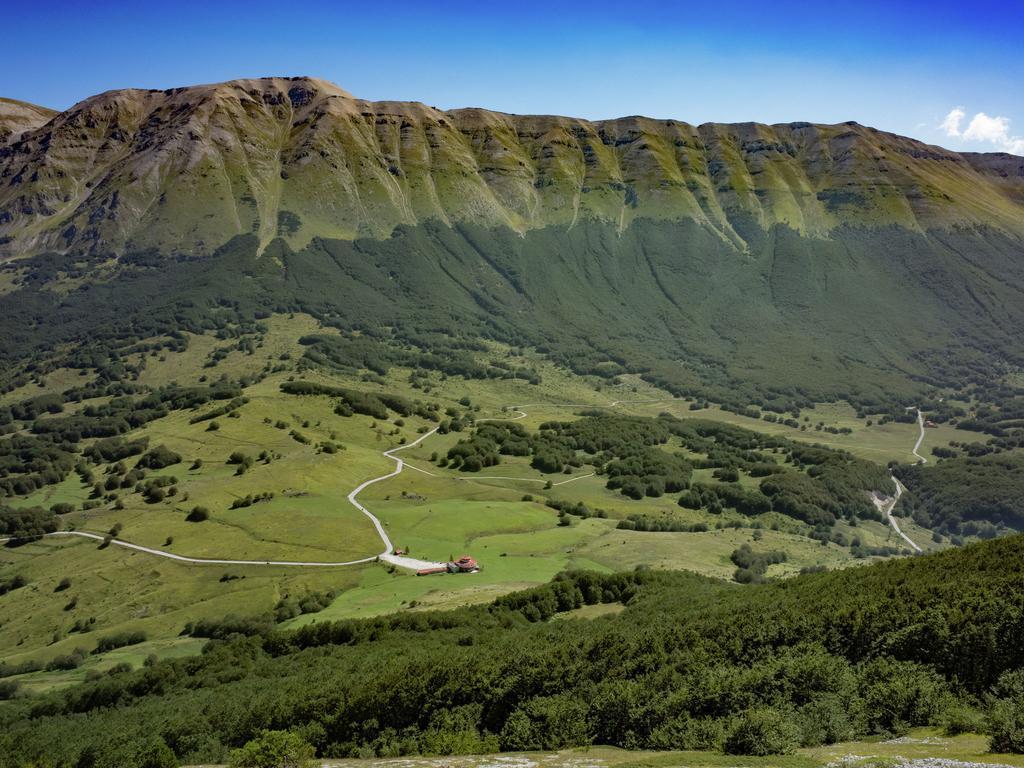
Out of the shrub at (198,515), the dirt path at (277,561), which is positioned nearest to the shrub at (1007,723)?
the dirt path at (277,561)

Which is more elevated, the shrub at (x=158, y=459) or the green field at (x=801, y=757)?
the green field at (x=801, y=757)

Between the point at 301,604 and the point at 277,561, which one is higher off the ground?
the point at 301,604

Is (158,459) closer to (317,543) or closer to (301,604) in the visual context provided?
(317,543)

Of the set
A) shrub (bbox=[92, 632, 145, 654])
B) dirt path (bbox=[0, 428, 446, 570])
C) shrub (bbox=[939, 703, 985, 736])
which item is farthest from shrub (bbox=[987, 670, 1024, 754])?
shrub (bbox=[92, 632, 145, 654])

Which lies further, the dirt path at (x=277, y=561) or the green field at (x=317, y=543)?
the dirt path at (x=277, y=561)

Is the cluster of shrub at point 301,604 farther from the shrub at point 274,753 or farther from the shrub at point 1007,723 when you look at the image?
the shrub at point 1007,723

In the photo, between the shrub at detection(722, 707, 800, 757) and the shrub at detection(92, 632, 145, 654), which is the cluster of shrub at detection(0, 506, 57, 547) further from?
the shrub at detection(722, 707, 800, 757)

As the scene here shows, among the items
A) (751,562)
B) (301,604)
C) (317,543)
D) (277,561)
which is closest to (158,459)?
(317,543)
